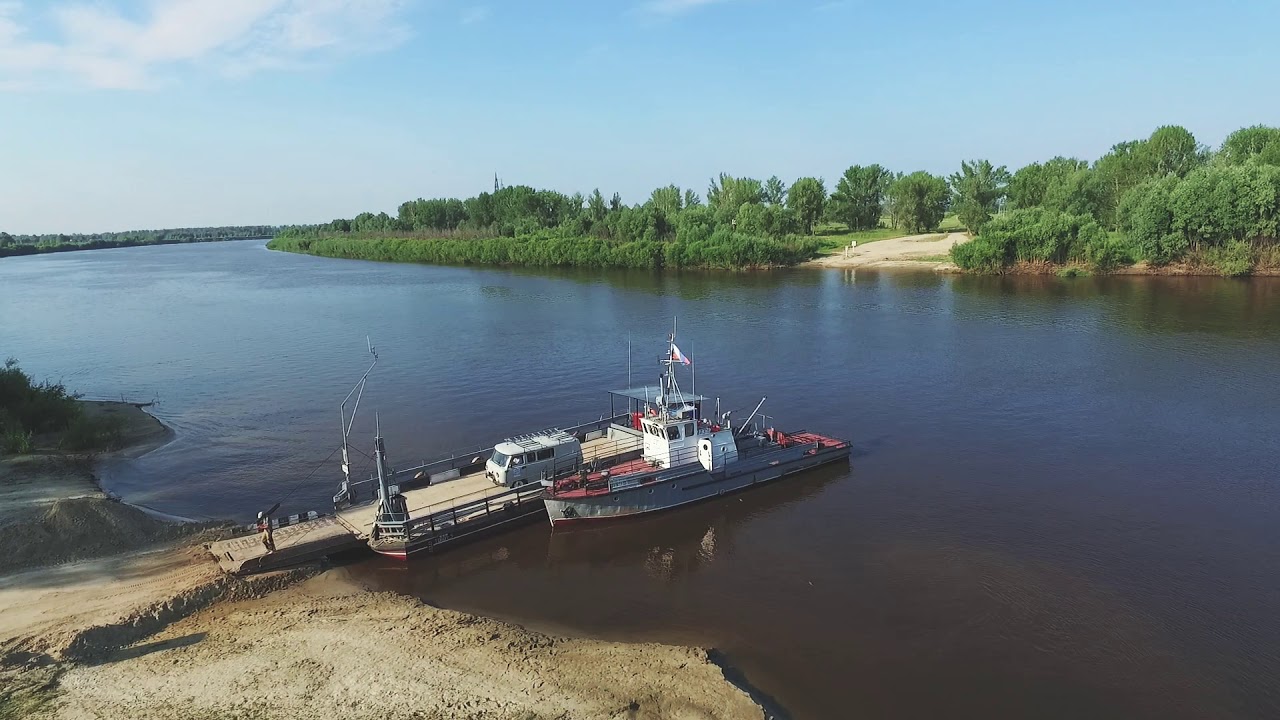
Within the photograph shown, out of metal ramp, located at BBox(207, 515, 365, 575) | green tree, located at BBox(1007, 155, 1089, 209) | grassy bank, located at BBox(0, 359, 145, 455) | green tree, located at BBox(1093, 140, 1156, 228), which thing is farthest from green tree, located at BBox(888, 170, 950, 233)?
metal ramp, located at BBox(207, 515, 365, 575)

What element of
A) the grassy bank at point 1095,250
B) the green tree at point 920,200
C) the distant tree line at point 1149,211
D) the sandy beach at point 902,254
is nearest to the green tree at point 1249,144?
the distant tree line at point 1149,211

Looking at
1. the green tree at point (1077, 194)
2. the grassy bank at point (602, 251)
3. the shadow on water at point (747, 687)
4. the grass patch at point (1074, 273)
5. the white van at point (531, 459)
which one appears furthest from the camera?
the grassy bank at point (602, 251)

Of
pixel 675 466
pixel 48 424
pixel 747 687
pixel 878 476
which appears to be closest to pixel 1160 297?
pixel 878 476

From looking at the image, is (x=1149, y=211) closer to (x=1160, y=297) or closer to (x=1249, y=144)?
(x=1160, y=297)

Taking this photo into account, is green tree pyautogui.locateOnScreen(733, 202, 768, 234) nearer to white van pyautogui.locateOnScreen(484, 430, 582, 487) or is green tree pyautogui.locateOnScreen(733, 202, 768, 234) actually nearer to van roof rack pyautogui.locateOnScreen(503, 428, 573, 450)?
van roof rack pyautogui.locateOnScreen(503, 428, 573, 450)

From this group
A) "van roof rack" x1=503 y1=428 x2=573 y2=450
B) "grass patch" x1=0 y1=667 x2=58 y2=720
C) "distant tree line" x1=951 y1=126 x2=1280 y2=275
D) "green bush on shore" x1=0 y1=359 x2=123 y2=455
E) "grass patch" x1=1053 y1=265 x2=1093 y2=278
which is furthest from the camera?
"grass patch" x1=1053 y1=265 x2=1093 y2=278

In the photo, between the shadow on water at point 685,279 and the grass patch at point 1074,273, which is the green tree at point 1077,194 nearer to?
the grass patch at point 1074,273
